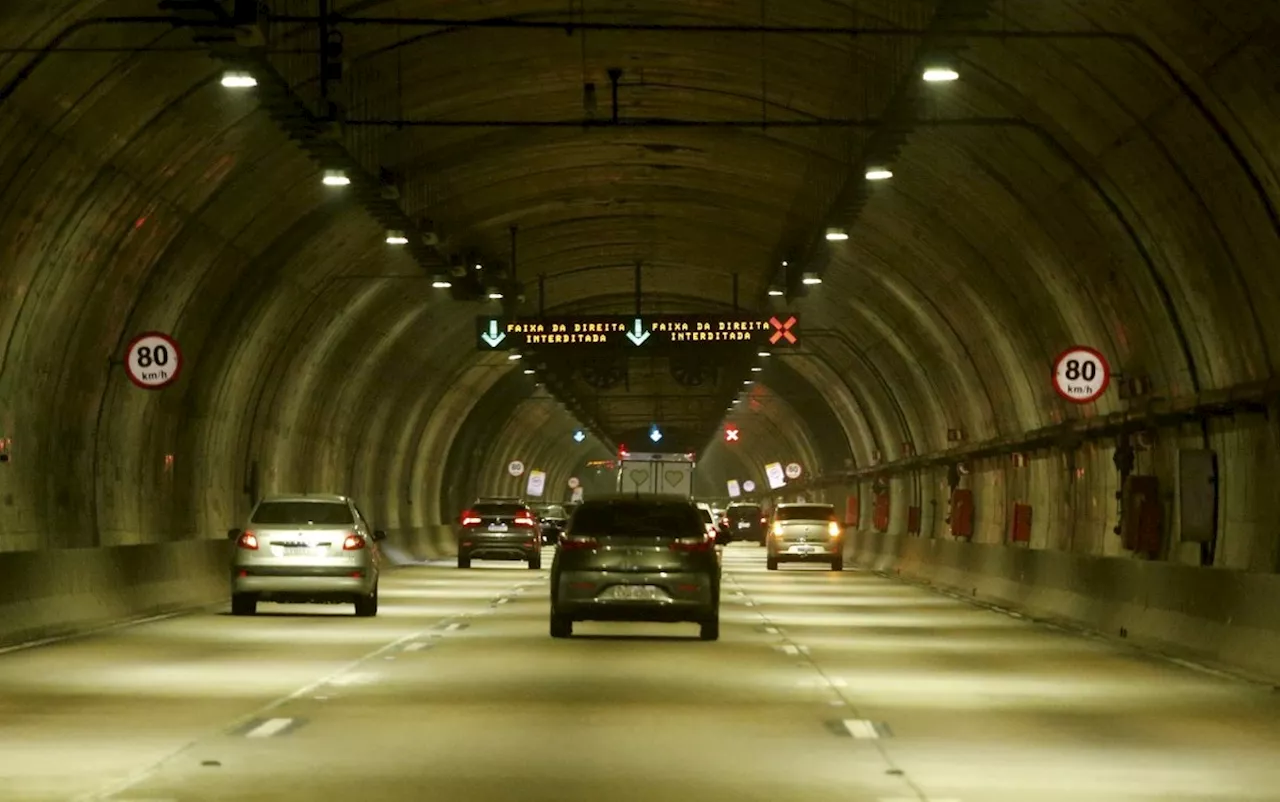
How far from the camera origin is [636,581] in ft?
100

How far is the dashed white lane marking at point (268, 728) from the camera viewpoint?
1722 cm

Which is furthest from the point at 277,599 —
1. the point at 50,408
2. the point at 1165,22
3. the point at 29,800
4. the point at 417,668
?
the point at 29,800

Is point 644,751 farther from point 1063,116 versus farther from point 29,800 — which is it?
point 1063,116

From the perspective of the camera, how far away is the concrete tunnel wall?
88.6ft

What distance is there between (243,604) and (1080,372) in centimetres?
1214

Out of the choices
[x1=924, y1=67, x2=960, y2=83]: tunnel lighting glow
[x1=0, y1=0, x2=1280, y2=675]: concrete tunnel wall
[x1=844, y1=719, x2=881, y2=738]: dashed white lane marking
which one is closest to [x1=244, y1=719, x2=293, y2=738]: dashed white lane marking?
[x1=844, y1=719, x2=881, y2=738]: dashed white lane marking

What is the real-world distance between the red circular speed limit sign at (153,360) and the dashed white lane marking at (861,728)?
18516mm

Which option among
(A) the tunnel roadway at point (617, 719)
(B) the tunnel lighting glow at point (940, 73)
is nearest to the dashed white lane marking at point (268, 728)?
(A) the tunnel roadway at point (617, 719)

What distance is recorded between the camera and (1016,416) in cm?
4850

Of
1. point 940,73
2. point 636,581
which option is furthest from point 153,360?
point 940,73

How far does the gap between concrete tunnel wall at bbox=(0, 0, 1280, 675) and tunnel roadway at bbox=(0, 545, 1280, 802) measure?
3.86m

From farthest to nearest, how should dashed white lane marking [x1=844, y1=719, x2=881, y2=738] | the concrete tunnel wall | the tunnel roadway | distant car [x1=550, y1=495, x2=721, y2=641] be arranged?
1. distant car [x1=550, y1=495, x2=721, y2=641]
2. the concrete tunnel wall
3. dashed white lane marking [x1=844, y1=719, x2=881, y2=738]
4. the tunnel roadway

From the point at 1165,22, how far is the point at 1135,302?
438 inches

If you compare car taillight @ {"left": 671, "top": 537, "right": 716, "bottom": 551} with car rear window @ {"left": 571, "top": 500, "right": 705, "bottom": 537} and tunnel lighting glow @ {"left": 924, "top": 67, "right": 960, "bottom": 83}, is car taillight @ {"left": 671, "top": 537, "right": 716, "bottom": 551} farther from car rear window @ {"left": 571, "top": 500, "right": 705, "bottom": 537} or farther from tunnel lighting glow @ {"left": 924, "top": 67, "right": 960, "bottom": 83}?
tunnel lighting glow @ {"left": 924, "top": 67, "right": 960, "bottom": 83}
